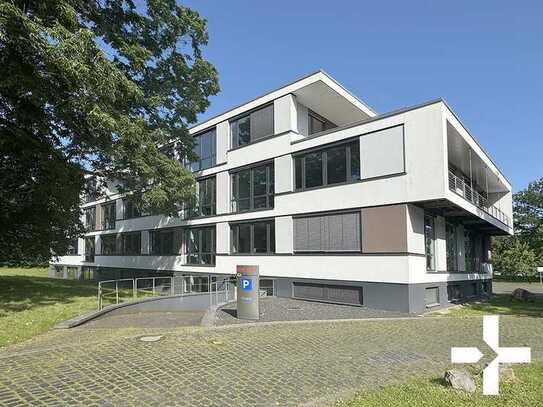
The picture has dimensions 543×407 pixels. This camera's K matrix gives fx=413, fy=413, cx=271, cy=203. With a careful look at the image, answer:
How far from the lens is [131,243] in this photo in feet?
113

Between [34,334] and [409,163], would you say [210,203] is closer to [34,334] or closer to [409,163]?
[409,163]

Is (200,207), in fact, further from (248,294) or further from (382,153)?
(248,294)

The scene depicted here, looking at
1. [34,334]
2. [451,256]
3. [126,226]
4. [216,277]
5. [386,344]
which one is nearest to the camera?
[386,344]

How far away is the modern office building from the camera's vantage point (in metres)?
16.7

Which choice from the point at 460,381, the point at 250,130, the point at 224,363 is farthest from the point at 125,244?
the point at 460,381

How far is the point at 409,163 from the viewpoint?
16578 millimetres

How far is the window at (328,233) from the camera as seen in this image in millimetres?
18344

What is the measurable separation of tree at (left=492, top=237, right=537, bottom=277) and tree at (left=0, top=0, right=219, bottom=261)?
43206mm

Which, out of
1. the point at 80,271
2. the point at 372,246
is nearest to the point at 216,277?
the point at 372,246

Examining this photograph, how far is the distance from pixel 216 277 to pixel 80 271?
2544 centimetres

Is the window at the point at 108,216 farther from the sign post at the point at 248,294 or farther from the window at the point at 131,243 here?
the sign post at the point at 248,294

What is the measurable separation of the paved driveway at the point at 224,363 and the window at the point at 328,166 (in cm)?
855

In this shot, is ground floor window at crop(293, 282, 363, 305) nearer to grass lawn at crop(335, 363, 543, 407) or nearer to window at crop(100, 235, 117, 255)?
grass lawn at crop(335, 363, 543, 407)

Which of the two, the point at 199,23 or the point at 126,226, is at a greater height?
the point at 199,23
